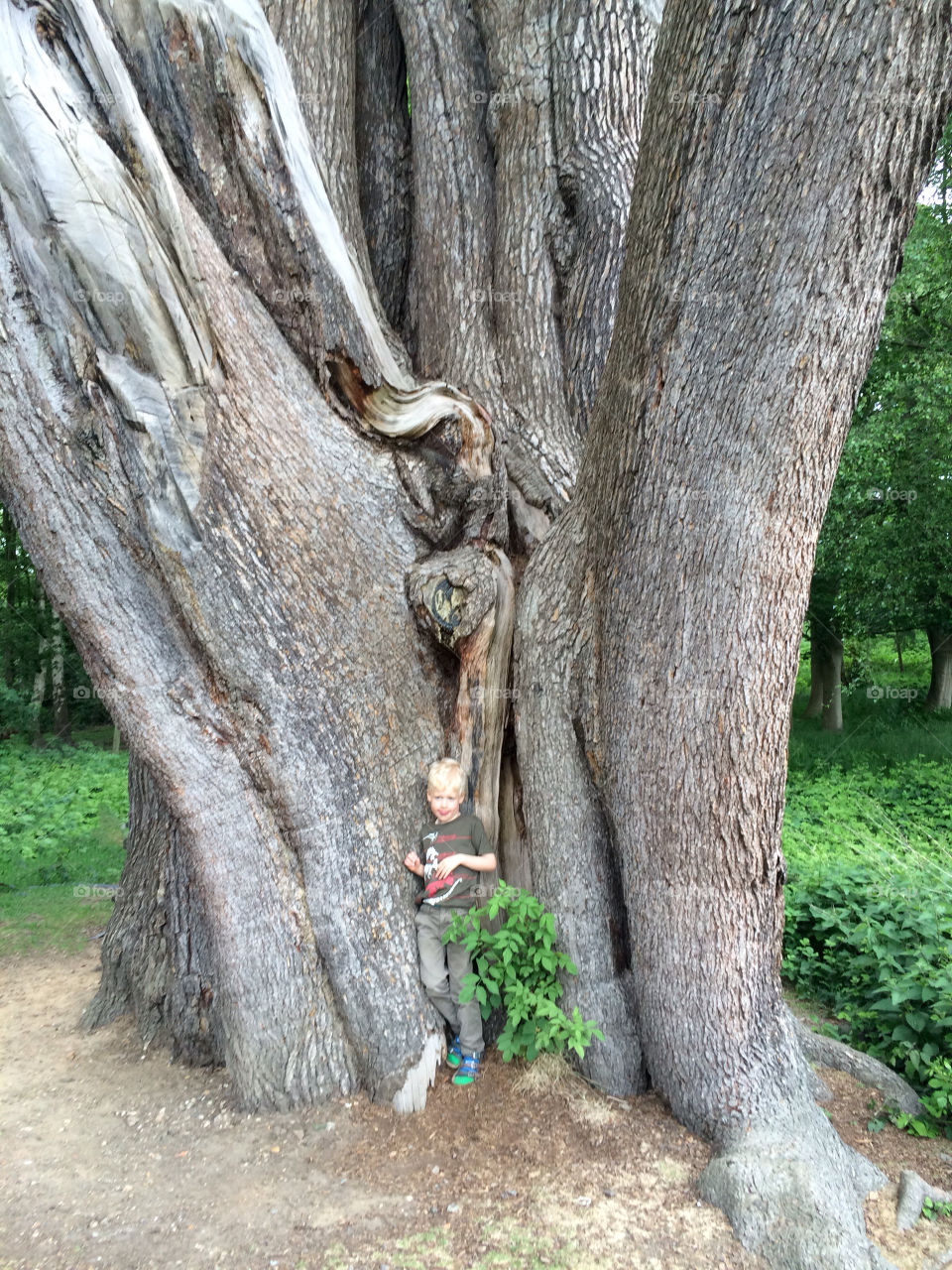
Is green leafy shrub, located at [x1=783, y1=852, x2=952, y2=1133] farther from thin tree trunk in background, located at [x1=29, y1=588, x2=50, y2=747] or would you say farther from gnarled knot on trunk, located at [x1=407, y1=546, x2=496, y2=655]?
thin tree trunk in background, located at [x1=29, y1=588, x2=50, y2=747]

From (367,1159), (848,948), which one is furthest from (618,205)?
(367,1159)

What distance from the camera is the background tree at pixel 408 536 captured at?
2.88 metres

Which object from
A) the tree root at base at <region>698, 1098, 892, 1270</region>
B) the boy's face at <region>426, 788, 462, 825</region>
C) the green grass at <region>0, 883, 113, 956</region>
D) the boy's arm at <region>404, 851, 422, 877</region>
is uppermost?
the boy's face at <region>426, 788, 462, 825</region>

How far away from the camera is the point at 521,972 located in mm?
3693

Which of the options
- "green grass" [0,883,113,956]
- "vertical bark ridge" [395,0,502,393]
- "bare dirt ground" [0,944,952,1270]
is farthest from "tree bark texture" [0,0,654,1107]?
"green grass" [0,883,113,956]

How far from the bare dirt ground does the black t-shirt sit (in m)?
0.72

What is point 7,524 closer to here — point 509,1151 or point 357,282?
point 357,282

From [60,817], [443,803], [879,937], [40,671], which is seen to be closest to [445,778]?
[443,803]

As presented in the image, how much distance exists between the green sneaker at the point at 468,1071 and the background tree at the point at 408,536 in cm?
19

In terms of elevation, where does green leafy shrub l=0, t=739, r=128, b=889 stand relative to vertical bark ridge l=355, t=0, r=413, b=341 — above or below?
below

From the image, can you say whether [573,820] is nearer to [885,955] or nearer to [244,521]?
[244,521]

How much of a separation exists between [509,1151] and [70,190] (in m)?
3.73

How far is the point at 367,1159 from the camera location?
3.28m

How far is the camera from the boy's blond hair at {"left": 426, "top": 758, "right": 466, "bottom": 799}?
3777mm
